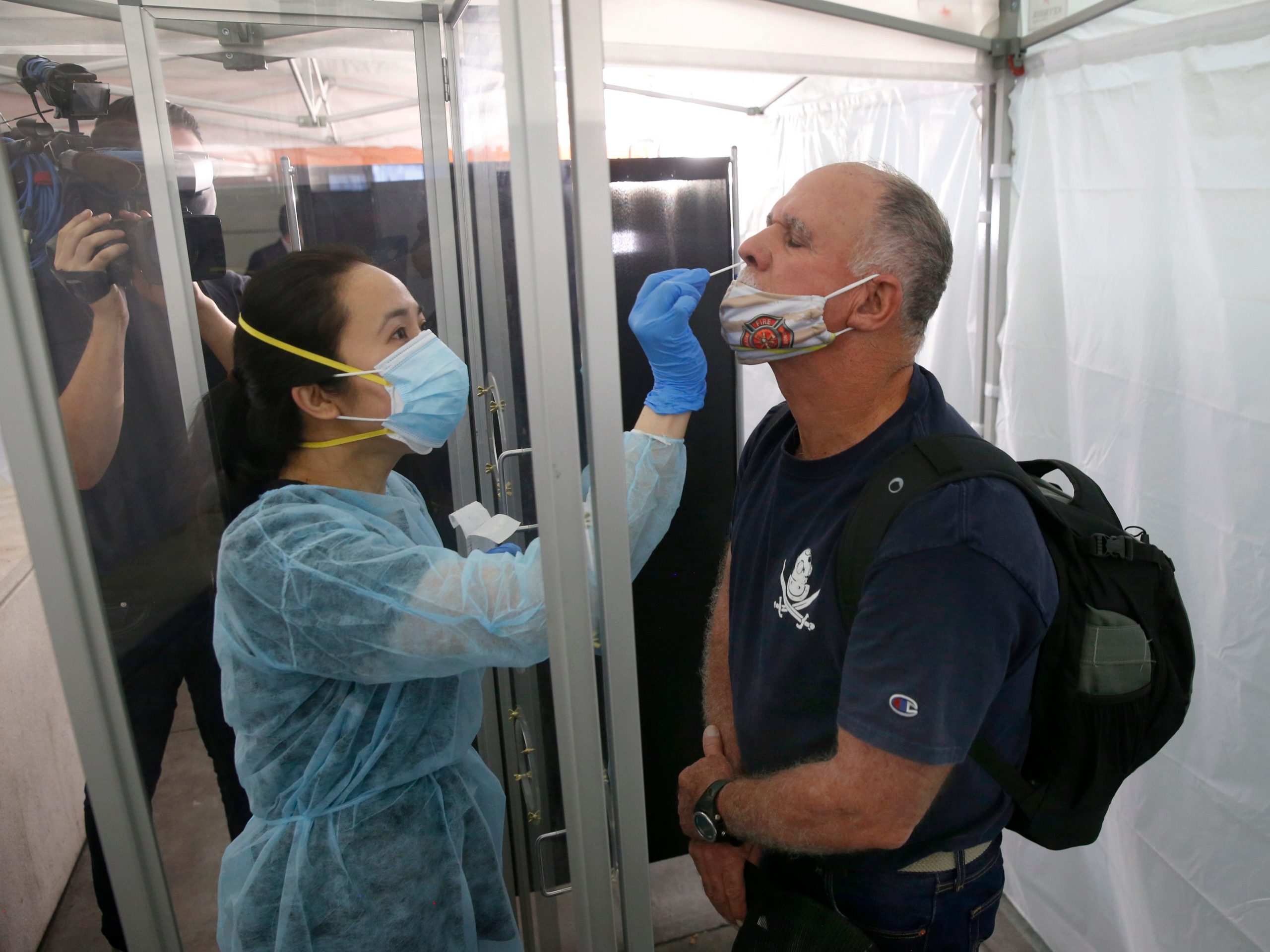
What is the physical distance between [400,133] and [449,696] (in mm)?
747

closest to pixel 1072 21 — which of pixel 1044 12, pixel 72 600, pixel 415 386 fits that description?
pixel 1044 12

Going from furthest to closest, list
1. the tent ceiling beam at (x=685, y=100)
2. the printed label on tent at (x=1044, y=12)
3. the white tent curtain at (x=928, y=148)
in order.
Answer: the tent ceiling beam at (x=685, y=100)
the white tent curtain at (x=928, y=148)
the printed label on tent at (x=1044, y=12)

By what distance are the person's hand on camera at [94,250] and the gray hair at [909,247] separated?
2.96 feet

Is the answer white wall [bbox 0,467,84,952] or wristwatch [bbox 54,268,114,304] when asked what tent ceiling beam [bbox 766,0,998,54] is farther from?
white wall [bbox 0,467,84,952]

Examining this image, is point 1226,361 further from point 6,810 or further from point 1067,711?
point 6,810

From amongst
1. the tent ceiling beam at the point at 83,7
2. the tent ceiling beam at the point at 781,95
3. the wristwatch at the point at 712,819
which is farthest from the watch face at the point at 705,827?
the tent ceiling beam at the point at 781,95

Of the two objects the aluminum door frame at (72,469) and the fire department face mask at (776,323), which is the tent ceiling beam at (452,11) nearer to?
the aluminum door frame at (72,469)

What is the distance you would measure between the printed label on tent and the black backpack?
1477 millimetres

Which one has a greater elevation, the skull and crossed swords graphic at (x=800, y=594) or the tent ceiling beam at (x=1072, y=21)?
the tent ceiling beam at (x=1072, y=21)

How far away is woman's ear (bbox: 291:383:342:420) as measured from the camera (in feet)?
3.04

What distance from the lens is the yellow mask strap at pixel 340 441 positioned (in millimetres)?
953

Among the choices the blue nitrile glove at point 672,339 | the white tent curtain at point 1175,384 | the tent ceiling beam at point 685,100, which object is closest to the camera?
the blue nitrile glove at point 672,339

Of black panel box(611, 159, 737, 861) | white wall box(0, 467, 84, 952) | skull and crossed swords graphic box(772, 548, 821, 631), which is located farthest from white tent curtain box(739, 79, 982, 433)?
white wall box(0, 467, 84, 952)

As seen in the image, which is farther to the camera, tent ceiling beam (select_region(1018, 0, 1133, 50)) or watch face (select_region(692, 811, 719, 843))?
tent ceiling beam (select_region(1018, 0, 1133, 50))
